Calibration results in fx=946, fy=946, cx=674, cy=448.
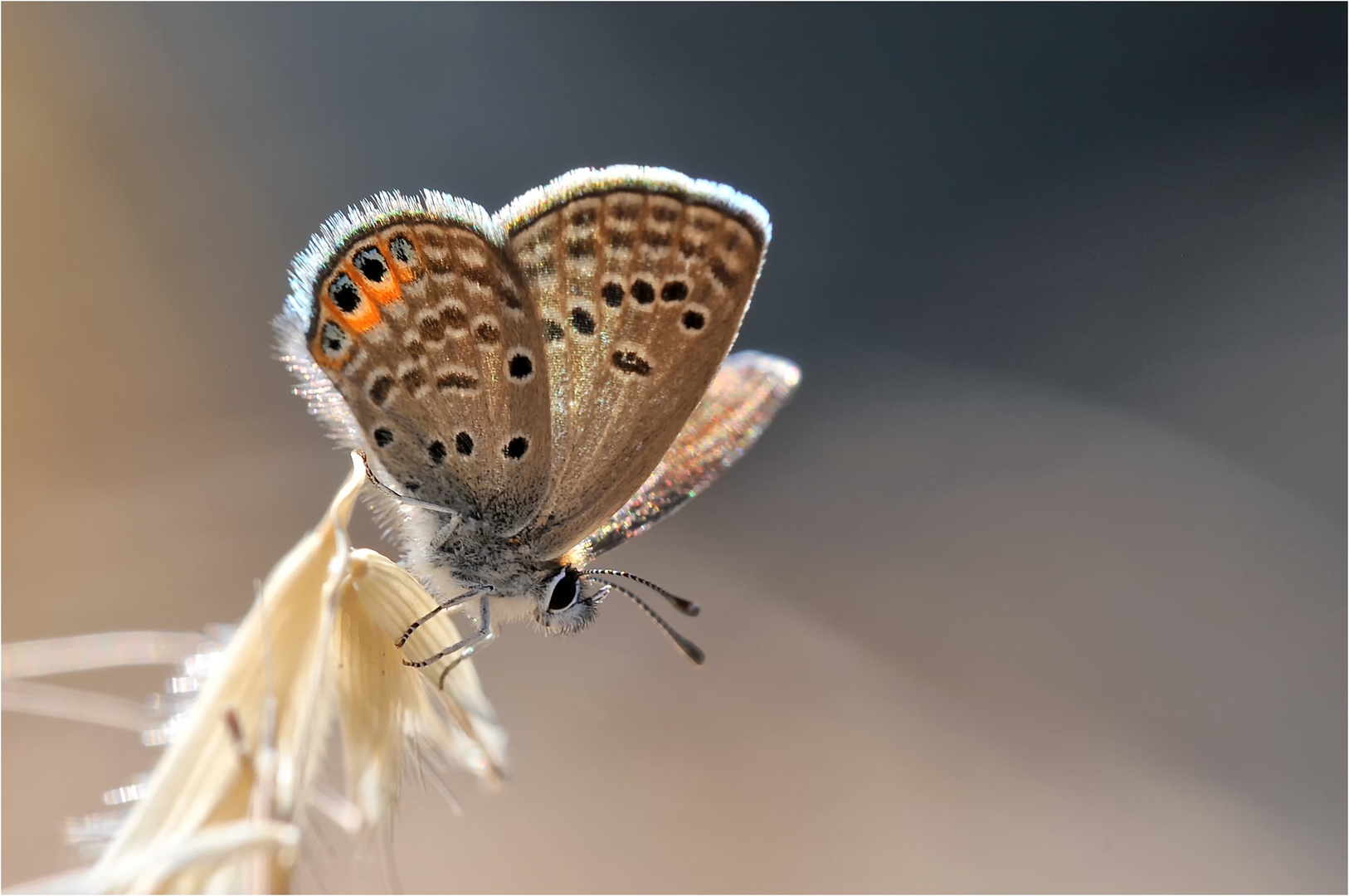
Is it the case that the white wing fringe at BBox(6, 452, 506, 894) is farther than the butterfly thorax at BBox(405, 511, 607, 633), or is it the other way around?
the butterfly thorax at BBox(405, 511, 607, 633)

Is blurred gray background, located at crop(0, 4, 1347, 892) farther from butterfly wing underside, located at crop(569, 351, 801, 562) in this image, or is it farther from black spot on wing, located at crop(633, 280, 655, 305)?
black spot on wing, located at crop(633, 280, 655, 305)

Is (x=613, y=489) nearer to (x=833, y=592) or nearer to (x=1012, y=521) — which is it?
(x=833, y=592)

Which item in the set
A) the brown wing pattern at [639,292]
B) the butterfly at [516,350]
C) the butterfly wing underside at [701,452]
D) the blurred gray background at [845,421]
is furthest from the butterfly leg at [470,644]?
the blurred gray background at [845,421]

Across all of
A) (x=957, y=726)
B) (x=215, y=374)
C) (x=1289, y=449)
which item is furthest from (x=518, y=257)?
(x=1289, y=449)

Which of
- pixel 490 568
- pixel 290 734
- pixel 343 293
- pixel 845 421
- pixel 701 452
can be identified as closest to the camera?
pixel 290 734

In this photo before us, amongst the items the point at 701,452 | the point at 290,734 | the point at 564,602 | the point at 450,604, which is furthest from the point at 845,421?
the point at 290,734

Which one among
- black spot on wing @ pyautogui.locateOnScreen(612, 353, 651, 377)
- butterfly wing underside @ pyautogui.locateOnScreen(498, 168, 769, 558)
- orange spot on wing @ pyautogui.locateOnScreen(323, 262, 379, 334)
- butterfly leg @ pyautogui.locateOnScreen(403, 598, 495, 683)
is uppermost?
butterfly wing underside @ pyautogui.locateOnScreen(498, 168, 769, 558)

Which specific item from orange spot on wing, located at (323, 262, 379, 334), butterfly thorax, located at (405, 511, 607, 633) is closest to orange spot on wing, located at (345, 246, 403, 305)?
orange spot on wing, located at (323, 262, 379, 334)

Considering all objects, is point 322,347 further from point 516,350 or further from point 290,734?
point 290,734
